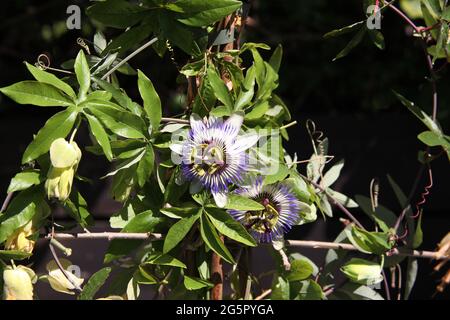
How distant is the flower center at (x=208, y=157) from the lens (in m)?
0.79

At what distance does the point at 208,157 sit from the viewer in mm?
794

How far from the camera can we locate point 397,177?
1806 millimetres

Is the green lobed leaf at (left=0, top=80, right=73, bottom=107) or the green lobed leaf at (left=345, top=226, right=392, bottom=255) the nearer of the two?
the green lobed leaf at (left=0, top=80, right=73, bottom=107)

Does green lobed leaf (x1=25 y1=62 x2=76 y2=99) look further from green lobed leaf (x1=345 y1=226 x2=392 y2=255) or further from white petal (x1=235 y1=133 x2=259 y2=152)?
green lobed leaf (x1=345 y1=226 x2=392 y2=255)

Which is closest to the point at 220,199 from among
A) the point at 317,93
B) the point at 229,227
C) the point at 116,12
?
the point at 229,227

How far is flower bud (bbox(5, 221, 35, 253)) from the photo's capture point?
80 centimetres

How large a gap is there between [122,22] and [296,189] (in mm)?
294

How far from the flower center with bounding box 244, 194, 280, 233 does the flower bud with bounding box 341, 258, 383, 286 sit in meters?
0.13

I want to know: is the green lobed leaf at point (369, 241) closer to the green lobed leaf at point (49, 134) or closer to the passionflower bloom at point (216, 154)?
the passionflower bloom at point (216, 154)

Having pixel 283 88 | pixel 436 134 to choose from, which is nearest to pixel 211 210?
pixel 436 134

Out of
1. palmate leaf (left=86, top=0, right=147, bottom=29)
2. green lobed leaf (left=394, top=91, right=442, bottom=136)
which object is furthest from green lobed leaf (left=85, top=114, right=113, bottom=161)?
green lobed leaf (left=394, top=91, right=442, bottom=136)

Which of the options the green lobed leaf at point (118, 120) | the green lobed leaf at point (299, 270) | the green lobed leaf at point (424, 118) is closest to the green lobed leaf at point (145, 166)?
the green lobed leaf at point (118, 120)

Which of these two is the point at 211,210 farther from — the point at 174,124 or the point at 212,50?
the point at 212,50

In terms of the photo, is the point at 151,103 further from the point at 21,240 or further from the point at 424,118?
the point at 424,118
